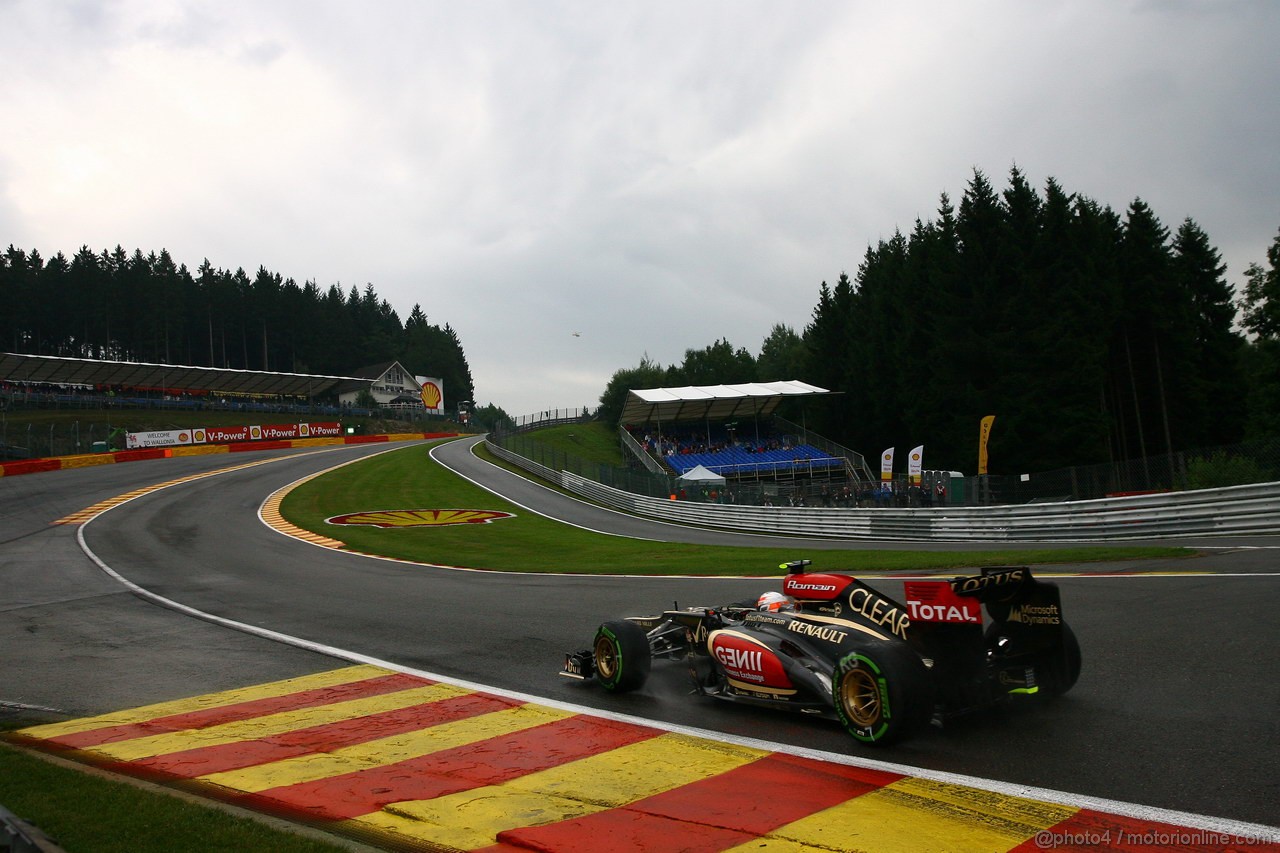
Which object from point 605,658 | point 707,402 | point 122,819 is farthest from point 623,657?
point 707,402

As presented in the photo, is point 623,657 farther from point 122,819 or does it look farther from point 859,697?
point 122,819

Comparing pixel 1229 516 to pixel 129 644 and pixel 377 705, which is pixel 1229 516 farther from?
pixel 129 644

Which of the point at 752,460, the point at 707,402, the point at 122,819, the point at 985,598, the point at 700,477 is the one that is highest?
the point at 707,402

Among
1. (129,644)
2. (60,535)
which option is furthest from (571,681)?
(60,535)

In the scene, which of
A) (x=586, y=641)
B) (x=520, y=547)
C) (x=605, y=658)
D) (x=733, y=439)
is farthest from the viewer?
(x=733, y=439)

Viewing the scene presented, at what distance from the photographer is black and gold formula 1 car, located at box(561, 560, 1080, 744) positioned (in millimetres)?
5492

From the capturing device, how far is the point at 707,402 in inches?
2608

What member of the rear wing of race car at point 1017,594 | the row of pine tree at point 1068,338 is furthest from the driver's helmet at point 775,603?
the row of pine tree at point 1068,338

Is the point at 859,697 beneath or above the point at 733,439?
beneath

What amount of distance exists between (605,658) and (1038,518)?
1873 centimetres

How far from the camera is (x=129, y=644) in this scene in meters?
10.9

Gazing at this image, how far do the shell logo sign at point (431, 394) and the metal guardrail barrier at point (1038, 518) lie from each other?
88614 millimetres

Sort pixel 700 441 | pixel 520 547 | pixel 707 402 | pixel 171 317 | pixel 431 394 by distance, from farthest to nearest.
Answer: pixel 431 394 < pixel 171 317 < pixel 707 402 < pixel 700 441 < pixel 520 547

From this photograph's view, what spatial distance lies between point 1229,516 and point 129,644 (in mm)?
20977
